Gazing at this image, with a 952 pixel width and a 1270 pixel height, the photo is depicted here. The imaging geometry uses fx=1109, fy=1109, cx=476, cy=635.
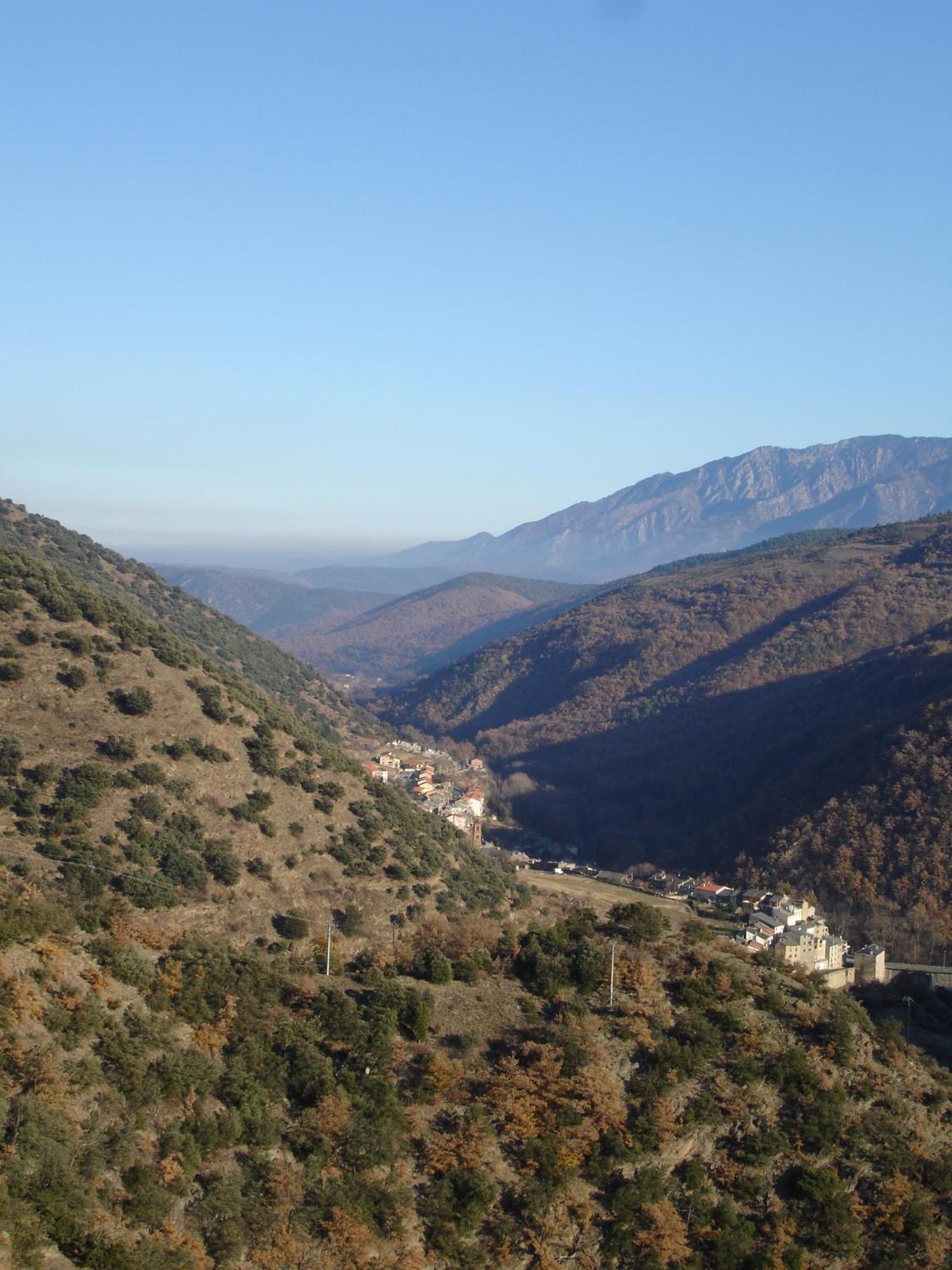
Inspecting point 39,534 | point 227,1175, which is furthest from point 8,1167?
point 39,534

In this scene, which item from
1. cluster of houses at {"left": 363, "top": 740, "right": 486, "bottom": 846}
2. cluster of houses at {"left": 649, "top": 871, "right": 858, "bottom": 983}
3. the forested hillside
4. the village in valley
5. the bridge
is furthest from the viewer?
cluster of houses at {"left": 363, "top": 740, "right": 486, "bottom": 846}

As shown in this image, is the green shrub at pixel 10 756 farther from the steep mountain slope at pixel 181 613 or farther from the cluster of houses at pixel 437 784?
the steep mountain slope at pixel 181 613

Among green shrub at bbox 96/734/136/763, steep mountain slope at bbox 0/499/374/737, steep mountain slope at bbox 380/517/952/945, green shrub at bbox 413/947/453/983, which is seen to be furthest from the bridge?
steep mountain slope at bbox 0/499/374/737

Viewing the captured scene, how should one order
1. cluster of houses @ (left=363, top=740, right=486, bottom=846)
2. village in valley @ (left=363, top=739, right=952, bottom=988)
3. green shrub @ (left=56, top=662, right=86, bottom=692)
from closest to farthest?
green shrub @ (left=56, top=662, right=86, bottom=692), village in valley @ (left=363, top=739, right=952, bottom=988), cluster of houses @ (left=363, top=740, right=486, bottom=846)

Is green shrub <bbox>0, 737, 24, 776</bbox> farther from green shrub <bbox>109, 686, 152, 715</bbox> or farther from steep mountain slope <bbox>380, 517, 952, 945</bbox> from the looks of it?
steep mountain slope <bbox>380, 517, 952, 945</bbox>

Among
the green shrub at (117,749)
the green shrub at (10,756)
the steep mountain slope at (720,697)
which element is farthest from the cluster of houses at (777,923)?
the green shrub at (10,756)

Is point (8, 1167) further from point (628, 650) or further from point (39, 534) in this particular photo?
point (628, 650)

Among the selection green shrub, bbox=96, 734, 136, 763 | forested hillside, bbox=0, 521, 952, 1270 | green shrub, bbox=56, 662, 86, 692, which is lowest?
forested hillside, bbox=0, 521, 952, 1270

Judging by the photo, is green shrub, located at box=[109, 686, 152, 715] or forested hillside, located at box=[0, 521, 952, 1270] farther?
green shrub, located at box=[109, 686, 152, 715]

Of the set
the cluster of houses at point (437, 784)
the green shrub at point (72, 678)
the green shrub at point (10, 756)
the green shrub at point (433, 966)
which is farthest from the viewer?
the cluster of houses at point (437, 784)
